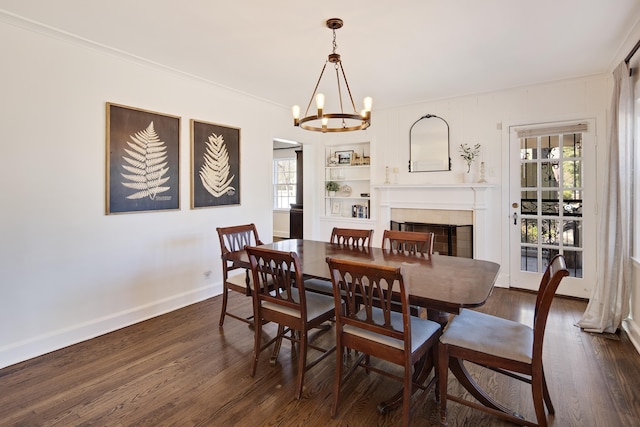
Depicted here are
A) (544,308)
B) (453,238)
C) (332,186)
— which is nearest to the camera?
(544,308)

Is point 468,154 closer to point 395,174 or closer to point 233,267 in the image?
point 395,174

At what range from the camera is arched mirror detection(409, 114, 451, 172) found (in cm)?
473

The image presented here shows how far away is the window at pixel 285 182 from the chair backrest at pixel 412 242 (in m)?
5.46

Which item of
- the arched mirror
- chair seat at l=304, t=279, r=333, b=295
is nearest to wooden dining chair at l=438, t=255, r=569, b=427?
chair seat at l=304, t=279, r=333, b=295

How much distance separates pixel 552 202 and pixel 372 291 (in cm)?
346

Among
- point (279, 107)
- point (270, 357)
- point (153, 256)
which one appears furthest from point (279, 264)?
point (279, 107)

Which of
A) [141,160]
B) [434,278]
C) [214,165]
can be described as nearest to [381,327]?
[434,278]

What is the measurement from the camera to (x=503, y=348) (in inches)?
68.9

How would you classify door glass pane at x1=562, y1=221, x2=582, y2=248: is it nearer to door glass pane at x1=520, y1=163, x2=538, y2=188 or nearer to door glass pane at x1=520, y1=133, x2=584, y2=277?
door glass pane at x1=520, y1=133, x2=584, y2=277

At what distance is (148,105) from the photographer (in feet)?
11.2

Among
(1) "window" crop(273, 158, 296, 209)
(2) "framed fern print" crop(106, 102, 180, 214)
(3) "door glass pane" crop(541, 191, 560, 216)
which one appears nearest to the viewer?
(2) "framed fern print" crop(106, 102, 180, 214)

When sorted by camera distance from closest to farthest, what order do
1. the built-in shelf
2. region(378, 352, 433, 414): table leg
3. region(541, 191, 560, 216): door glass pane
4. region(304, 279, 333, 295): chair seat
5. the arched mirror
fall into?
region(378, 352, 433, 414): table leg
region(304, 279, 333, 295): chair seat
region(541, 191, 560, 216): door glass pane
the arched mirror
the built-in shelf

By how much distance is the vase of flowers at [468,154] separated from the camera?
14.8ft

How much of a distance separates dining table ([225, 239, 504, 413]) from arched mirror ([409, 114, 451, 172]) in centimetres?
236
